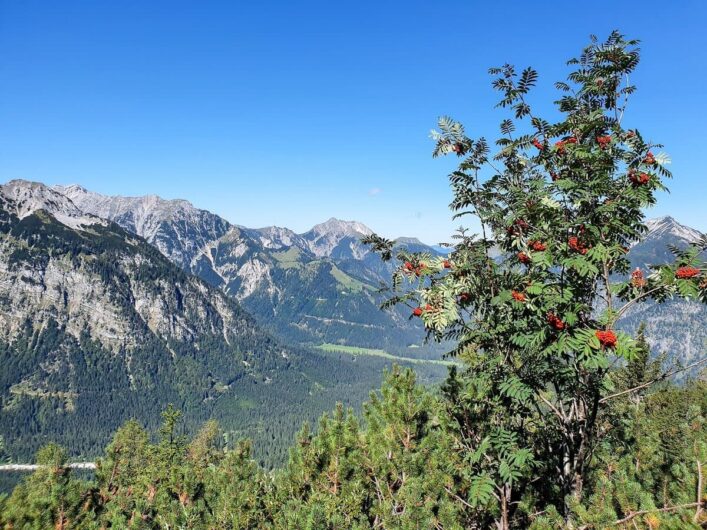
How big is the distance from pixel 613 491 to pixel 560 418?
2.25m

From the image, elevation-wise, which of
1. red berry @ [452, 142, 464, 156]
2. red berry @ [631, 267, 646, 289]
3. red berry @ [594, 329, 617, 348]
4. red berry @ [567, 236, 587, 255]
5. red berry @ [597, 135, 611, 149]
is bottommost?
red berry @ [594, 329, 617, 348]

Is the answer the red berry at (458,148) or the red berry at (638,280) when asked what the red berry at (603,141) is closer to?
the red berry at (638,280)

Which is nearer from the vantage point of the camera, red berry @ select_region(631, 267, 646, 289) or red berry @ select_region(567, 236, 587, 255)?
red berry @ select_region(567, 236, 587, 255)

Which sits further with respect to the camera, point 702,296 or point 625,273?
point 625,273

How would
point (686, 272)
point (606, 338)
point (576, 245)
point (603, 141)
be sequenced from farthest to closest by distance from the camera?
point (603, 141), point (576, 245), point (686, 272), point (606, 338)

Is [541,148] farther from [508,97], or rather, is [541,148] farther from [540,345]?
[540,345]

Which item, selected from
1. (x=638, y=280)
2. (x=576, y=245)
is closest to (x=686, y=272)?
(x=638, y=280)

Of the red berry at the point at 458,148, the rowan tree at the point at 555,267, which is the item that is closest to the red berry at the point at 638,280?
the rowan tree at the point at 555,267

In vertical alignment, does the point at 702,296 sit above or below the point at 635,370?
above

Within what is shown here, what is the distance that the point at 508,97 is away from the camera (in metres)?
10.9

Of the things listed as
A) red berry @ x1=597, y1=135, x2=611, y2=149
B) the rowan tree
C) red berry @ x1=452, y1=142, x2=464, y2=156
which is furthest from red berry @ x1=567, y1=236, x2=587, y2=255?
red berry @ x1=452, y1=142, x2=464, y2=156

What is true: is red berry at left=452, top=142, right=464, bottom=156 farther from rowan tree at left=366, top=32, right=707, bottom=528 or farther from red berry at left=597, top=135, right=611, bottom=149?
red berry at left=597, top=135, right=611, bottom=149

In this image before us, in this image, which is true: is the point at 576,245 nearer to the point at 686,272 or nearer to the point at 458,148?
the point at 686,272

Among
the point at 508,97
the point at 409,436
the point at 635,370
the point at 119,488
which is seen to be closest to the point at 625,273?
the point at 508,97
